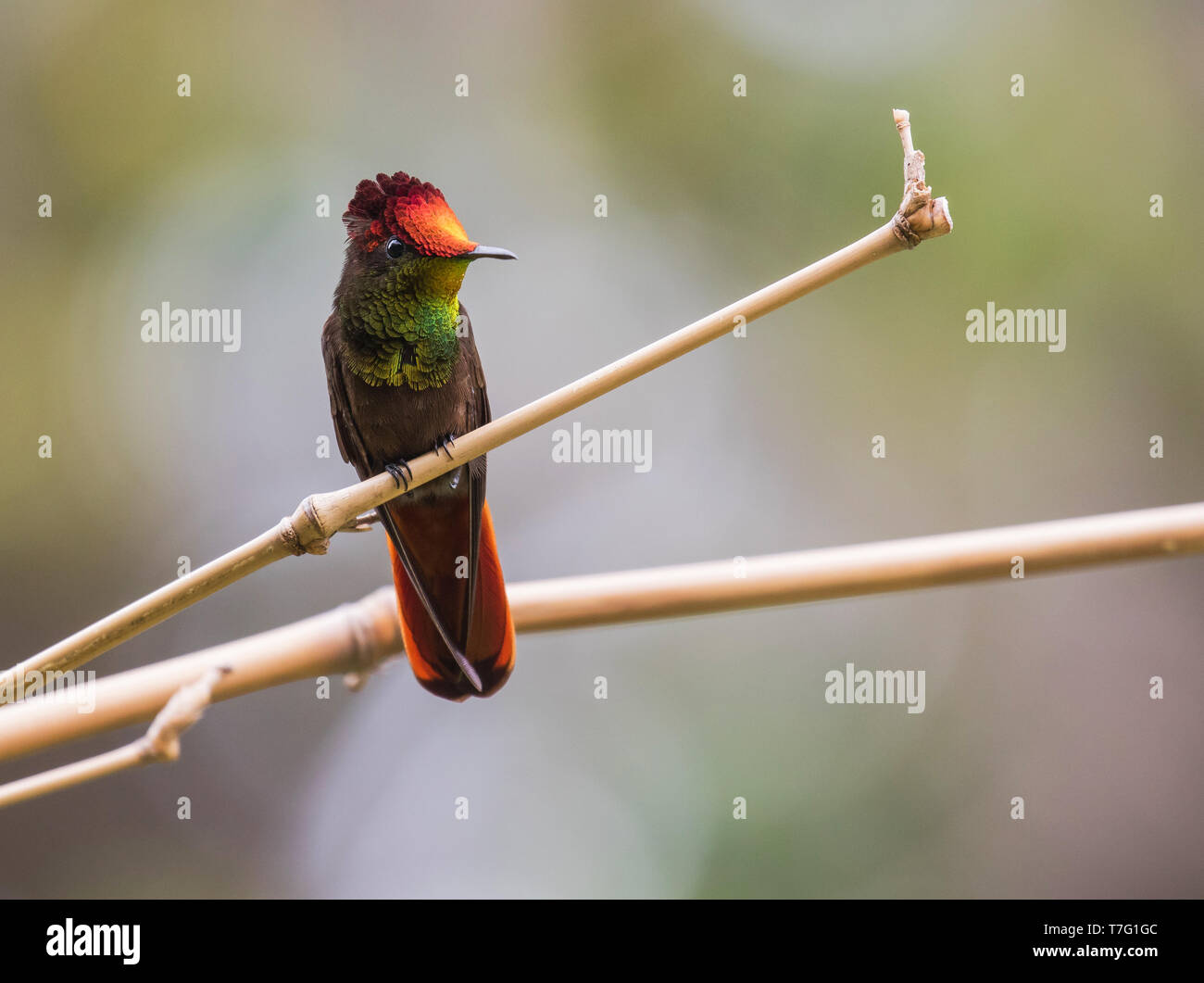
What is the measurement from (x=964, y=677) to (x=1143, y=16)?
85.6 inches

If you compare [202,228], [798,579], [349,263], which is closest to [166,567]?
[202,228]

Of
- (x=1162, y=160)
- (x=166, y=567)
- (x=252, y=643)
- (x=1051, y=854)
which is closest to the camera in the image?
(x=252, y=643)

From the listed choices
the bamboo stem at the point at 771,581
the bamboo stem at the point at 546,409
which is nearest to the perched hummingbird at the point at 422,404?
the bamboo stem at the point at 771,581

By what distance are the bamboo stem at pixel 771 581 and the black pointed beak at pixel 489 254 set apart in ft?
1.73

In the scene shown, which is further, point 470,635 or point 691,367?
point 691,367

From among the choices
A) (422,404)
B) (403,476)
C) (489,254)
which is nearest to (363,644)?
(403,476)

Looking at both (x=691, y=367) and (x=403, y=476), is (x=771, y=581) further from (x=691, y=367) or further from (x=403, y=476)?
(x=691, y=367)

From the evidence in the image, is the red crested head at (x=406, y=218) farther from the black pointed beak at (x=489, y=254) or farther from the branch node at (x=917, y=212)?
the branch node at (x=917, y=212)

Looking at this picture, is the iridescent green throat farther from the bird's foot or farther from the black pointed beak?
the bird's foot

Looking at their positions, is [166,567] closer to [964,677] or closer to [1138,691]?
[964,677]

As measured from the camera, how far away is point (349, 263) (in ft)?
6.52

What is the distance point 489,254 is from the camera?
165cm

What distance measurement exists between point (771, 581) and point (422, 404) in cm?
82
